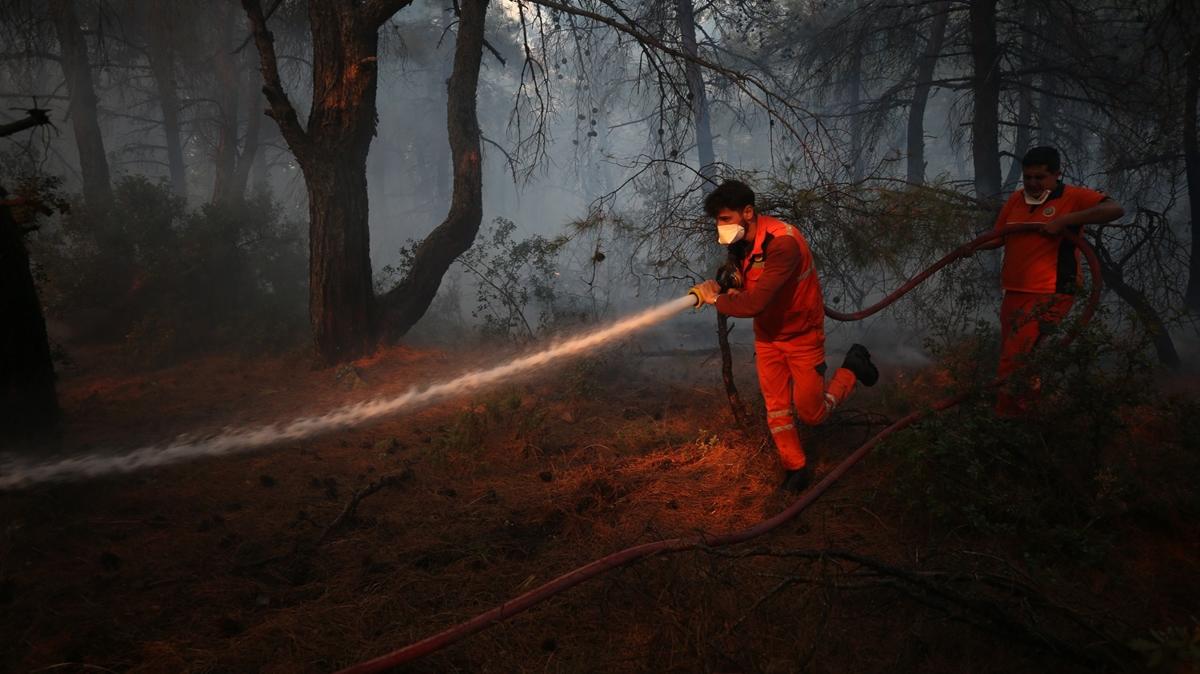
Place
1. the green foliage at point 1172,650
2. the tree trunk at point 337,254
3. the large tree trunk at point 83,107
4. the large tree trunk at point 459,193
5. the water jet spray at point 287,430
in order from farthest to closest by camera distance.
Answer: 1. the large tree trunk at point 83,107
2. the large tree trunk at point 459,193
3. the tree trunk at point 337,254
4. the water jet spray at point 287,430
5. the green foliage at point 1172,650

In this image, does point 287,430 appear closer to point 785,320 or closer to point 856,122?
point 785,320

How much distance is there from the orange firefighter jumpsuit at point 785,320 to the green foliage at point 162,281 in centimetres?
775

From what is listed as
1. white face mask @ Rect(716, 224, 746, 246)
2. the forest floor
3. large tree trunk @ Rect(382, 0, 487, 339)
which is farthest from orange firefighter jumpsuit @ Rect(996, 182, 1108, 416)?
large tree trunk @ Rect(382, 0, 487, 339)

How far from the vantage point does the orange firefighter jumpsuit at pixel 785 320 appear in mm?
3830

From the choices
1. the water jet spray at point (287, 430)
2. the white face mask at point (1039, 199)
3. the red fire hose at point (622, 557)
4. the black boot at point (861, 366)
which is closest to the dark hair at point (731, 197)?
the water jet spray at point (287, 430)

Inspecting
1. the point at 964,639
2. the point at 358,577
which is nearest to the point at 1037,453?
the point at 964,639

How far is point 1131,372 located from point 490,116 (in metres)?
38.0

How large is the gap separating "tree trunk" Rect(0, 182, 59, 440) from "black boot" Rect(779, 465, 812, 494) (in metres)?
5.50

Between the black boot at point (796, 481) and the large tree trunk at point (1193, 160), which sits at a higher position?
the large tree trunk at point (1193, 160)

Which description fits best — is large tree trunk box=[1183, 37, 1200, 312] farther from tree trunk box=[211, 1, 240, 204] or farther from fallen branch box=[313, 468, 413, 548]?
tree trunk box=[211, 1, 240, 204]

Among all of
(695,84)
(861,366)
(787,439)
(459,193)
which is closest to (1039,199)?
(861,366)

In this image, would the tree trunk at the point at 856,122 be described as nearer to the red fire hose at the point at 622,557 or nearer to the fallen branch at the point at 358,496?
the red fire hose at the point at 622,557

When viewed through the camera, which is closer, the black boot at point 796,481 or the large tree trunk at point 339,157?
the black boot at point 796,481

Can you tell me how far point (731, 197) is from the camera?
12.9 feet
